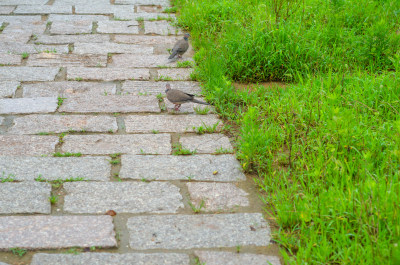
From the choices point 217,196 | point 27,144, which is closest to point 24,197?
point 27,144

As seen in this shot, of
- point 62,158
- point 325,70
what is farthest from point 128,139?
point 325,70

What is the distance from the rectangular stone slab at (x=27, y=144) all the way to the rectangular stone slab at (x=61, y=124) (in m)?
0.12

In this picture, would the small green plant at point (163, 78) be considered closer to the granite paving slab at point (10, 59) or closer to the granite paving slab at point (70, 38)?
the granite paving slab at point (70, 38)

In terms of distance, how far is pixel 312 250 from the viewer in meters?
2.62

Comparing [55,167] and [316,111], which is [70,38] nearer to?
[55,167]

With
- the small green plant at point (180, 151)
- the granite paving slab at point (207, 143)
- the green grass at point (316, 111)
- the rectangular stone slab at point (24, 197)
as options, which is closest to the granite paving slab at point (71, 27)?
the green grass at point (316, 111)

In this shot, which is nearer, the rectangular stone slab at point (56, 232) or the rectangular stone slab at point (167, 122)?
the rectangular stone slab at point (56, 232)

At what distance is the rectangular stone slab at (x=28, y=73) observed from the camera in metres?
5.14

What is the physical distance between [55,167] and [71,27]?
3.93 meters

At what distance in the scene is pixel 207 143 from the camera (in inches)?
157

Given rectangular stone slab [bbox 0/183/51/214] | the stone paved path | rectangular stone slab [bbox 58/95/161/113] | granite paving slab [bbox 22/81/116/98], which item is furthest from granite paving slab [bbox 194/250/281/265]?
granite paving slab [bbox 22/81/116/98]

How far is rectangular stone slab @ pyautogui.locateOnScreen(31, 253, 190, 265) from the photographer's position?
8.34 feet

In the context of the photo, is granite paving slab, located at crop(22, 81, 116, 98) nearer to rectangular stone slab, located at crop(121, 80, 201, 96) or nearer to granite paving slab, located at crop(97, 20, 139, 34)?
rectangular stone slab, located at crop(121, 80, 201, 96)

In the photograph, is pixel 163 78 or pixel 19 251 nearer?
pixel 19 251
